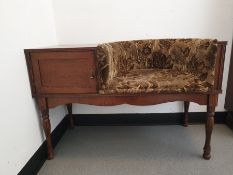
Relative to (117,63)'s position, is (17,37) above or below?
above

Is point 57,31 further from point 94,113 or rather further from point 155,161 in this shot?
point 155,161

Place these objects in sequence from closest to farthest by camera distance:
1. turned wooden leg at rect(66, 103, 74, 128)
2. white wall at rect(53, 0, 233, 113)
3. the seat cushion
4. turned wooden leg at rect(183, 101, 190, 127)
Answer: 1. the seat cushion
2. white wall at rect(53, 0, 233, 113)
3. turned wooden leg at rect(183, 101, 190, 127)
4. turned wooden leg at rect(66, 103, 74, 128)

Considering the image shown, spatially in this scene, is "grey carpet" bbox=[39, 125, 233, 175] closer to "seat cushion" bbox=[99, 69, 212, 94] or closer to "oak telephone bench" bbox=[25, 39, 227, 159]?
"oak telephone bench" bbox=[25, 39, 227, 159]

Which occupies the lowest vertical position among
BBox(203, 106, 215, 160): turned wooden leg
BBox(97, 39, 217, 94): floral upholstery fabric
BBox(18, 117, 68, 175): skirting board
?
BBox(18, 117, 68, 175): skirting board

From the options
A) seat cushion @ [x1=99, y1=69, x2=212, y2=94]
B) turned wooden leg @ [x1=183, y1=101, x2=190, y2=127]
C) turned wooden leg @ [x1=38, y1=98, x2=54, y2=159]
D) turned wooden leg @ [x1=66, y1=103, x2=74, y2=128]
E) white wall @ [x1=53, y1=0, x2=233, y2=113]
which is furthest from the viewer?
turned wooden leg @ [x1=66, y1=103, x2=74, y2=128]

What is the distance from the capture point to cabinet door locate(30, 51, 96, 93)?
4.48ft


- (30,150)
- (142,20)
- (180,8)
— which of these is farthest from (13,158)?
(180,8)

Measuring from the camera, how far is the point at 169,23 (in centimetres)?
181

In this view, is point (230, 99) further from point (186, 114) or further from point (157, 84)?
point (157, 84)

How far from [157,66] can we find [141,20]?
433mm

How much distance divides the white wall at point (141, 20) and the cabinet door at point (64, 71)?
0.58 m

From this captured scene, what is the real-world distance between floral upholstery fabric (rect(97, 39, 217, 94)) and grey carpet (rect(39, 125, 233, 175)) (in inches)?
20.6

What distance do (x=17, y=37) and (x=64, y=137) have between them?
3.23 feet

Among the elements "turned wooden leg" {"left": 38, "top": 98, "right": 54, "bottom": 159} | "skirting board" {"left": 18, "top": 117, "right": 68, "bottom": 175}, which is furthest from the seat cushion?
"skirting board" {"left": 18, "top": 117, "right": 68, "bottom": 175}
